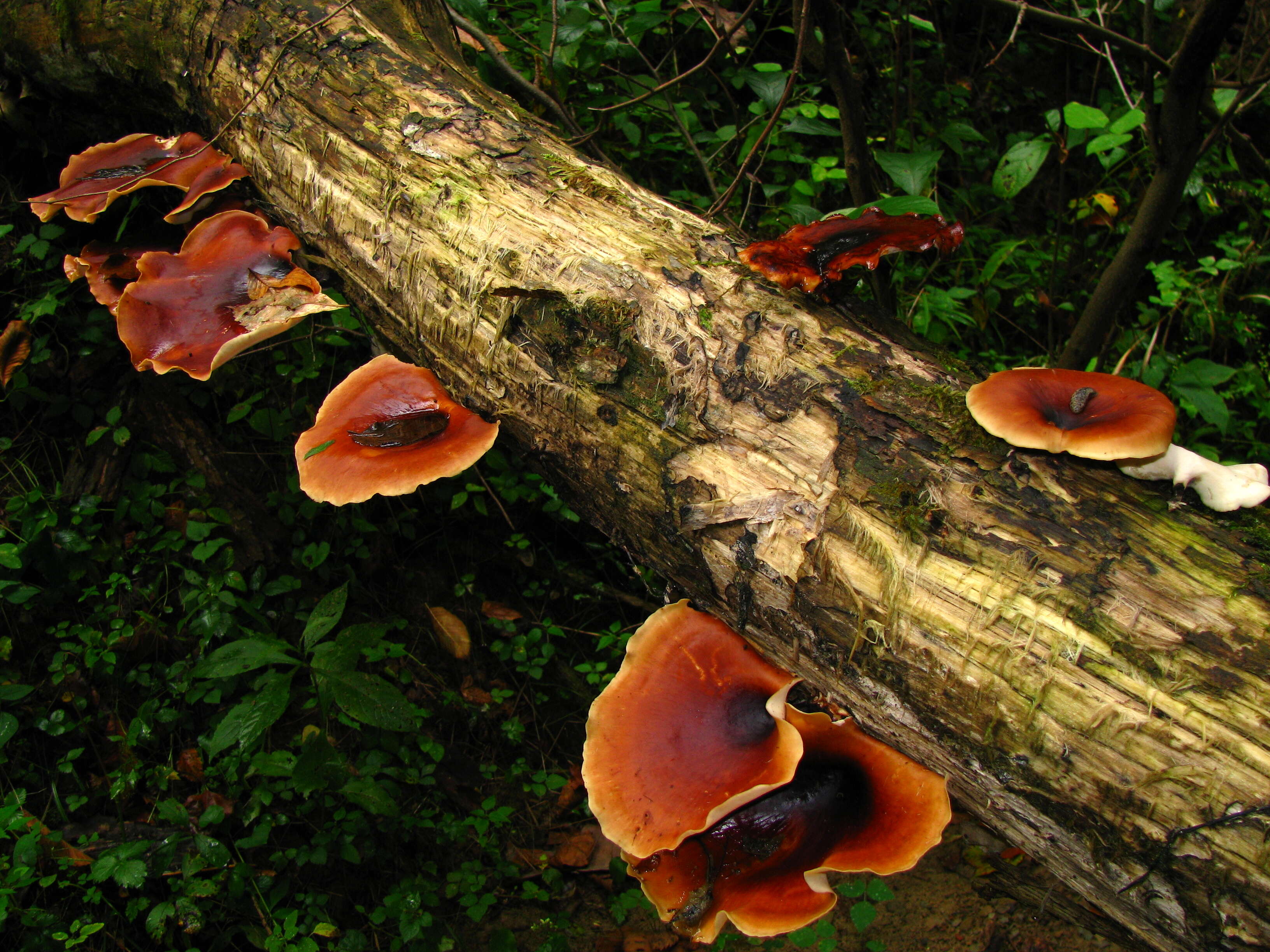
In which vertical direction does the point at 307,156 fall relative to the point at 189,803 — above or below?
above

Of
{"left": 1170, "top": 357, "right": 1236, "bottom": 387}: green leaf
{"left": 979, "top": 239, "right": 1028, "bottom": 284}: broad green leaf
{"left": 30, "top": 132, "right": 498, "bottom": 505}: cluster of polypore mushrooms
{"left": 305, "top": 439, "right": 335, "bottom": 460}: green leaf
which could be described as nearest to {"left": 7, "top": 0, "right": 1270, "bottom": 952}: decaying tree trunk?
{"left": 30, "top": 132, "right": 498, "bottom": 505}: cluster of polypore mushrooms

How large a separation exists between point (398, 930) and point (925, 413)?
2918 millimetres

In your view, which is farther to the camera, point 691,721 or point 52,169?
point 52,169

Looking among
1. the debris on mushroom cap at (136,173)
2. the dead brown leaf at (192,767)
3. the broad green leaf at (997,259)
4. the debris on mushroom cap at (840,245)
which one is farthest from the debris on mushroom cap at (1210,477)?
the debris on mushroom cap at (136,173)

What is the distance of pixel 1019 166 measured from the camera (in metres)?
3.67

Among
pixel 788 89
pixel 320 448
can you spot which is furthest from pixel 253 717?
pixel 788 89

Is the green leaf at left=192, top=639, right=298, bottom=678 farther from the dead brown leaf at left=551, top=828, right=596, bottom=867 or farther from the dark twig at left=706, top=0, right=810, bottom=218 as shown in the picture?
the dark twig at left=706, top=0, right=810, bottom=218

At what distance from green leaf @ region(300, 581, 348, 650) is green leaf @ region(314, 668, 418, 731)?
0.13 meters

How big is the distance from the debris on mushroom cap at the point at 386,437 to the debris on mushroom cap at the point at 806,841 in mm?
1405

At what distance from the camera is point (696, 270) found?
8.55 ft

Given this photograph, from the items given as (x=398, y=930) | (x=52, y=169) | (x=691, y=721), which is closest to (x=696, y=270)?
(x=691, y=721)

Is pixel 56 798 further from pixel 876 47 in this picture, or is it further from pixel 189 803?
pixel 876 47

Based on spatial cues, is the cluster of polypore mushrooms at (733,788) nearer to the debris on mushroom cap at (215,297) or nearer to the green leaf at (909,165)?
the debris on mushroom cap at (215,297)

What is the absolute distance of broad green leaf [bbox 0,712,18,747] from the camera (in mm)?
2926
